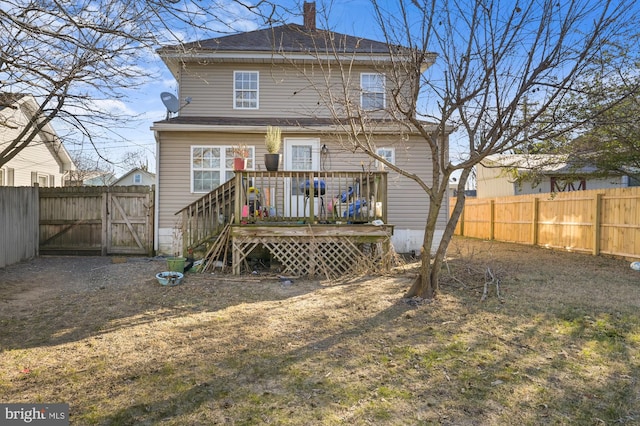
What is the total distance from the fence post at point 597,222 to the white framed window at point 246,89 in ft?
30.9

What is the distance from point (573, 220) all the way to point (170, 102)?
38.2ft

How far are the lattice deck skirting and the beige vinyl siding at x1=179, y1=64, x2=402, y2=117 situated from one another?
4595 mm

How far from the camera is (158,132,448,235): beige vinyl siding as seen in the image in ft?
33.4

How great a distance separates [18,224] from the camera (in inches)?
368

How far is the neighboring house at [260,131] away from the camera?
10.1 meters

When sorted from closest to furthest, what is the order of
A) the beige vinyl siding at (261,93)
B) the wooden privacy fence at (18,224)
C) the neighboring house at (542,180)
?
1. the wooden privacy fence at (18,224)
2. the beige vinyl siding at (261,93)
3. the neighboring house at (542,180)

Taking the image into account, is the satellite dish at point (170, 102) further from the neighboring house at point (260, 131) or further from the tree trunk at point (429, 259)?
the tree trunk at point (429, 259)

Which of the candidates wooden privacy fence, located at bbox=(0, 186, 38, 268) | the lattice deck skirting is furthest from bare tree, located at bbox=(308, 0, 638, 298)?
wooden privacy fence, located at bbox=(0, 186, 38, 268)

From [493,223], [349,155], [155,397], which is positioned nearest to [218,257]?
[349,155]

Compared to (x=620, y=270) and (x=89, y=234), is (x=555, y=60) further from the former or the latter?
(x=89, y=234)

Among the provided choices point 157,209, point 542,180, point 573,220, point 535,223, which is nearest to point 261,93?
point 157,209

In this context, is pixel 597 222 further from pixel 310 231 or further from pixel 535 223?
pixel 310 231

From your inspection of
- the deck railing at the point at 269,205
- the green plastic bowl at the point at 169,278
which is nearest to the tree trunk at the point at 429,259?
the deck railing at the point at 269,205

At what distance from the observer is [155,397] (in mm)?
2986
